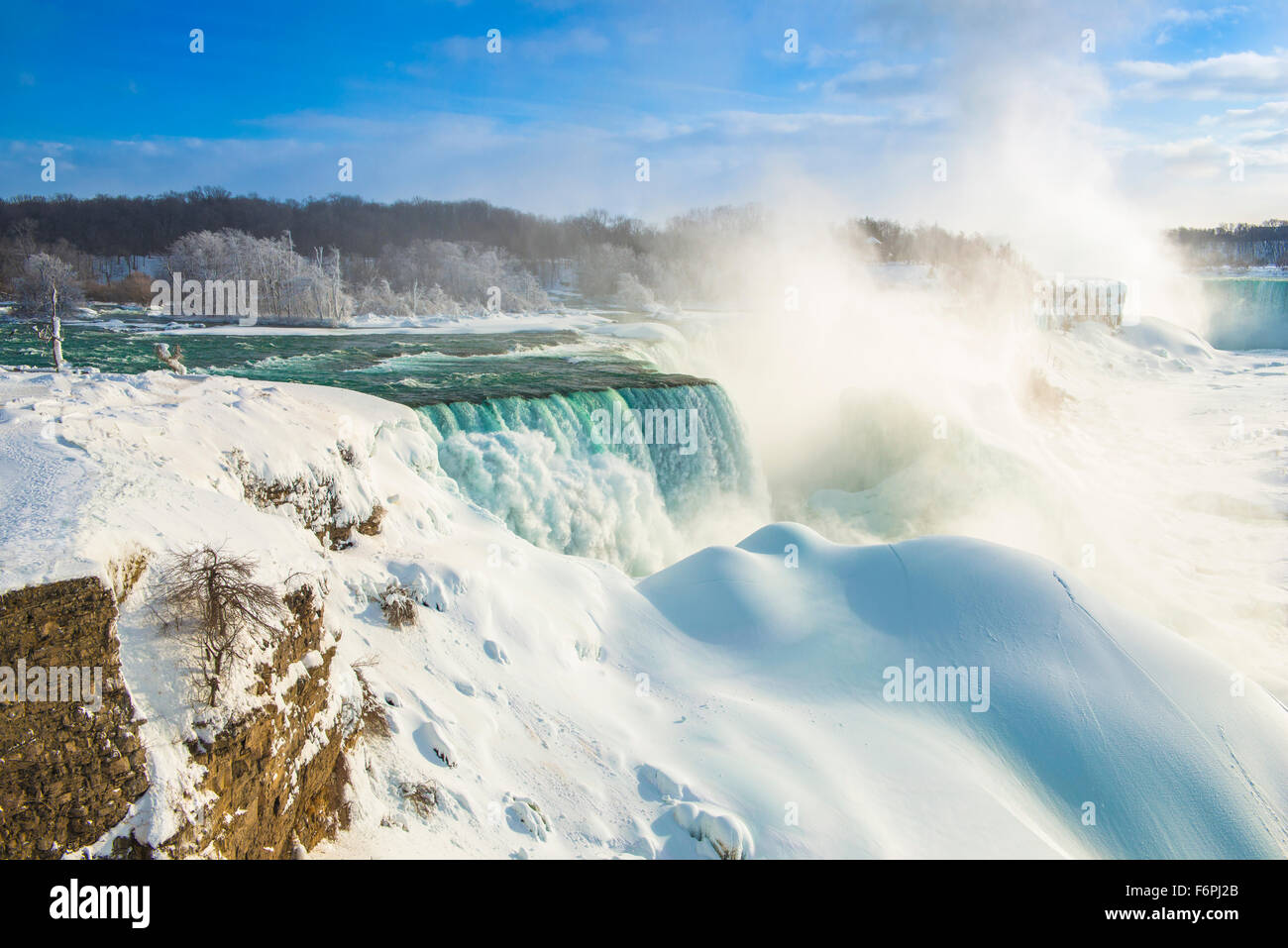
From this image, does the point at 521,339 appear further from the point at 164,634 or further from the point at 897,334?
the point at 164,634

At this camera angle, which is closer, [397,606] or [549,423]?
[397,606]

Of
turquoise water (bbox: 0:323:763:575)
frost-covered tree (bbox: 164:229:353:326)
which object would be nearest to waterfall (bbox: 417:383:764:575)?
turquoise water (bbox: 0:323:763:575)

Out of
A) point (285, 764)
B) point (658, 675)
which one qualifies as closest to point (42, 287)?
point (658, 675)

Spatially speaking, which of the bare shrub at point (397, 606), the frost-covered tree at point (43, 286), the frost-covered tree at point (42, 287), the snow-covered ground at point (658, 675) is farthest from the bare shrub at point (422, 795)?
the frost-covered tree at point (42, 287)

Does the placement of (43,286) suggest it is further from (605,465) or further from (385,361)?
(605,465)

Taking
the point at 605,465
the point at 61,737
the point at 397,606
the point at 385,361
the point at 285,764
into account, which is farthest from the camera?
the point at 385,361

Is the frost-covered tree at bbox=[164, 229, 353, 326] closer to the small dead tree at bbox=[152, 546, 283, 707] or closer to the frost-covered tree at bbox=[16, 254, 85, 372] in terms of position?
the frost-covered tree at bbox=[16, 254, 85, 372]
